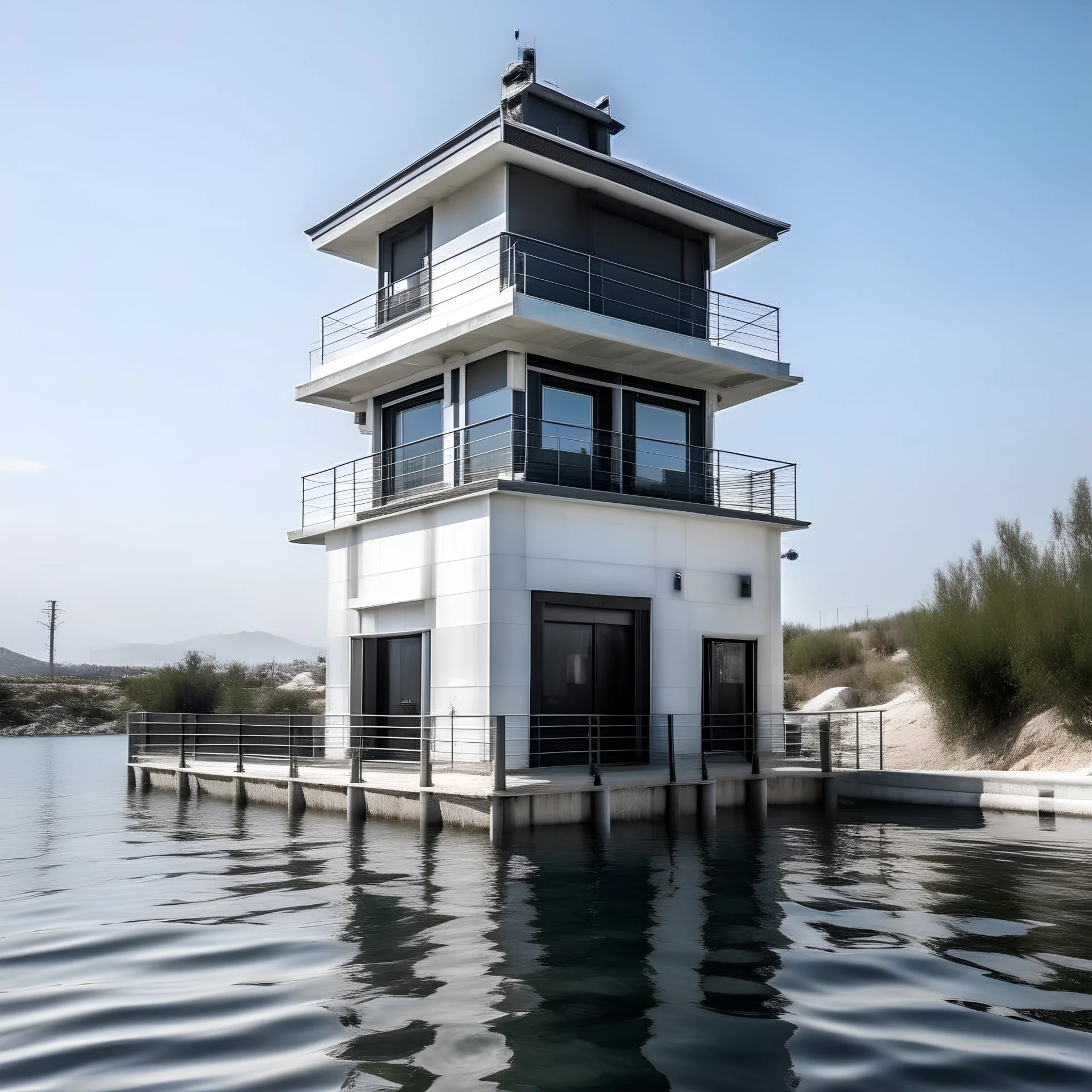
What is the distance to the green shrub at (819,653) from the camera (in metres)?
35.4

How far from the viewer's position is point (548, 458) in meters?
18.3

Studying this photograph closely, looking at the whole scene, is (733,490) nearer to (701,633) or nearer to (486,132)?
(701,633)

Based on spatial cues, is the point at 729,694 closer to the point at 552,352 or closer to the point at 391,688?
the point at 391,688

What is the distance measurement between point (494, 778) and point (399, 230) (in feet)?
38.0

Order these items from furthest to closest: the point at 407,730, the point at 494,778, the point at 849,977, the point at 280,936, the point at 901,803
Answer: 1. the point at 407,730
2. the point at 901,803
3. the point at 494,778
4. the point at 280,936
5. the point at 849,977

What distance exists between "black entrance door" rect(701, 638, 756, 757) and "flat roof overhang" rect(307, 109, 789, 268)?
25.5 feet

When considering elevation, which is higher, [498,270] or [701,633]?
[498,270]

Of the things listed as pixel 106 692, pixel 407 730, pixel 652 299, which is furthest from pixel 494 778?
pixel 106 692

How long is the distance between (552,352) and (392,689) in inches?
257

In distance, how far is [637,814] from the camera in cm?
1520

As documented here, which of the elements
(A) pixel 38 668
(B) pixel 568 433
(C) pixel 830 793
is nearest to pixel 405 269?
(B) pixel 568 433

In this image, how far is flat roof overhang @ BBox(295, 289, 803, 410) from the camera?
57.3 ft

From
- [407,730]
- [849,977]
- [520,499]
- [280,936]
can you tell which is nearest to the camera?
[849,977]

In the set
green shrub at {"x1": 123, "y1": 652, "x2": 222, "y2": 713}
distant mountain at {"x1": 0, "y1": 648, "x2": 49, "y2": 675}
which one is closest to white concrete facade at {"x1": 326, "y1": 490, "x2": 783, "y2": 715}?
green shrub at {"x1": 123, "y1": 652, "x2": 222, "y2": 713}
